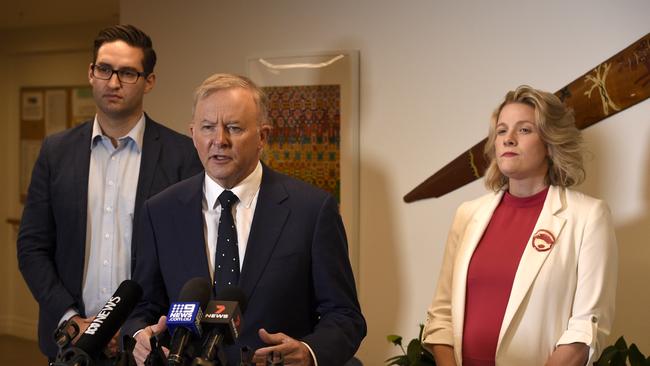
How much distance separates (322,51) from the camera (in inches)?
136

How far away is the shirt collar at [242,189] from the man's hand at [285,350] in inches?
16.6

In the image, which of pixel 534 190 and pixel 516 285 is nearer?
pixel 516 285

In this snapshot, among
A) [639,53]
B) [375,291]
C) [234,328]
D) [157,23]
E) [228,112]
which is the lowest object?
[375,291]

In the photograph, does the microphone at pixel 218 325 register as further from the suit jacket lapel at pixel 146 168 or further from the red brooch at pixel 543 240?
the red brooch at pixel 543 240

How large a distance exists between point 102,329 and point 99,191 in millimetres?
1154

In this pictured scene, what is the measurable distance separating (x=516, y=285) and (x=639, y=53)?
1.01 m

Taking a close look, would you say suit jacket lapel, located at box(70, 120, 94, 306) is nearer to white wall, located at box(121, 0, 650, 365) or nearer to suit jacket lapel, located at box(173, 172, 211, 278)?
suit jacket lapel, located at box(173, 172, 211, 278)

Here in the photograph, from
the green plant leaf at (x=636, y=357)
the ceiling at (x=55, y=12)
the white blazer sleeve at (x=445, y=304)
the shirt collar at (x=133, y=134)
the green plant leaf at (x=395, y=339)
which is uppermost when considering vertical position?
the ceiling at (x=55, y=12)

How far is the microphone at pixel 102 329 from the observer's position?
133cm

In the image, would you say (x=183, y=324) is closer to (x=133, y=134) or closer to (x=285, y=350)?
(x=285, y=350)

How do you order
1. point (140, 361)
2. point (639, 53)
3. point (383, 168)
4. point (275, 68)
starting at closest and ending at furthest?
point (140, 361), point (639, 53), point (383, 168), point (275, 68)

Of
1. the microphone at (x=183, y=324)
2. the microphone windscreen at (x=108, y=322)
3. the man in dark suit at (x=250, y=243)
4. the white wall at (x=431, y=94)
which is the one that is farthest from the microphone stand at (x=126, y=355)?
the white wall at (x=431, y=94)

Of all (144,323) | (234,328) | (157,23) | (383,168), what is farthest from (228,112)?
(157,23)

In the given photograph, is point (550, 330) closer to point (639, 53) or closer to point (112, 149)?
point (639, 53)
